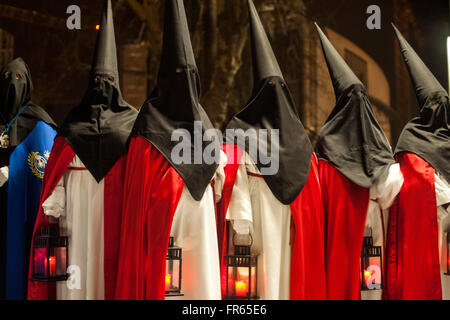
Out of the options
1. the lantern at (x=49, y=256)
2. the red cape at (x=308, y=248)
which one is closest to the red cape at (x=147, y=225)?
the lantern at (x=49, y=256)

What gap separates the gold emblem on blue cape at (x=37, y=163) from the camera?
4191mm

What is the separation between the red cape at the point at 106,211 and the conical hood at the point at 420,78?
2344 millimetres

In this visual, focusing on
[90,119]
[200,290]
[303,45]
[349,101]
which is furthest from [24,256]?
[303,45]

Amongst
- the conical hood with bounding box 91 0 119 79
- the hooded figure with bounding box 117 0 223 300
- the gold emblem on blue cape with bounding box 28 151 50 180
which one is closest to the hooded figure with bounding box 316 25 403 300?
the hooded figure with bounding box 117 0 223 300

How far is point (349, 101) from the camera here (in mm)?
4125

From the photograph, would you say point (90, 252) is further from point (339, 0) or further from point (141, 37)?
point (339, 0)

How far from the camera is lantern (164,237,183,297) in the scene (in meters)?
3.57

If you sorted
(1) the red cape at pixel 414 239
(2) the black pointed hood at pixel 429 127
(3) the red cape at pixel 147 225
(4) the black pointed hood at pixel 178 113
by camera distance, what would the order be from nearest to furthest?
(3) the red cape at pixel 147 225 < (4) the black pointed hood at pixel 178 113 < (1) the red cape at pixel 414 239 < (2) the black pointed hood at pixel 429 127

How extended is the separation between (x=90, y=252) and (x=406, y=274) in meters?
2.27

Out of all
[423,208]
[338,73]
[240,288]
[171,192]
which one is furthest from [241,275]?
[338,73]

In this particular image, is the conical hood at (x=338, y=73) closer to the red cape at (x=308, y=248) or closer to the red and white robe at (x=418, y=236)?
the red and white robe at (x=418, y=236)

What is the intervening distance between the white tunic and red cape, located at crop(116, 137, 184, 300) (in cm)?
29

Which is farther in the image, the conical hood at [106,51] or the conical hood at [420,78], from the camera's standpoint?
the conical hood at [420,78]

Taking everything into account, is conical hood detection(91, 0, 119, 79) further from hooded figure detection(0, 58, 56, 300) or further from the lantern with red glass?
the lantern with red glass
